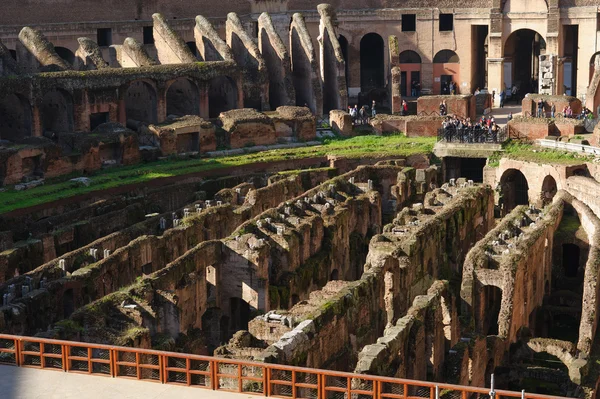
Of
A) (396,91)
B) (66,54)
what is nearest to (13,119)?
(66,54)

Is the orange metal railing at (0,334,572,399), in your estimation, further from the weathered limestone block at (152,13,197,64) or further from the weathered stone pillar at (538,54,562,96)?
the weathered stone pillar at (538,54,562,96)

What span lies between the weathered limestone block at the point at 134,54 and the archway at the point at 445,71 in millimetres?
15179

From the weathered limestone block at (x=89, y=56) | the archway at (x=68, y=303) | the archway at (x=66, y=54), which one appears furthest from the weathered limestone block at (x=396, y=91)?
the archway at (x=68, y=303)

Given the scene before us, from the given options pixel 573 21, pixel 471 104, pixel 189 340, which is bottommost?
pixel 189 340

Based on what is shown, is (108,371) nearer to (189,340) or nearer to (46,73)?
(189,340)

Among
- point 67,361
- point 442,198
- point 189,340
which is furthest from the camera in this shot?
point 442,198

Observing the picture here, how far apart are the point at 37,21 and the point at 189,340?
31.1 m

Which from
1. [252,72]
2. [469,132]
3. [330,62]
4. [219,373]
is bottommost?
[219,373]

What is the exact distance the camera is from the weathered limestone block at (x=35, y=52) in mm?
51938

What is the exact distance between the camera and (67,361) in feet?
70.1

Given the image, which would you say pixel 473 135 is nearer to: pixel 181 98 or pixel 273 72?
pixel 273 72

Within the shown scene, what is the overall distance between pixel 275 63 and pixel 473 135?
12.0 meters

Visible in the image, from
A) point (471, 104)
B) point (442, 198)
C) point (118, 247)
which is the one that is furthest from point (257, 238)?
point (471, 104)

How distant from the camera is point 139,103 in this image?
5441 centimetres
